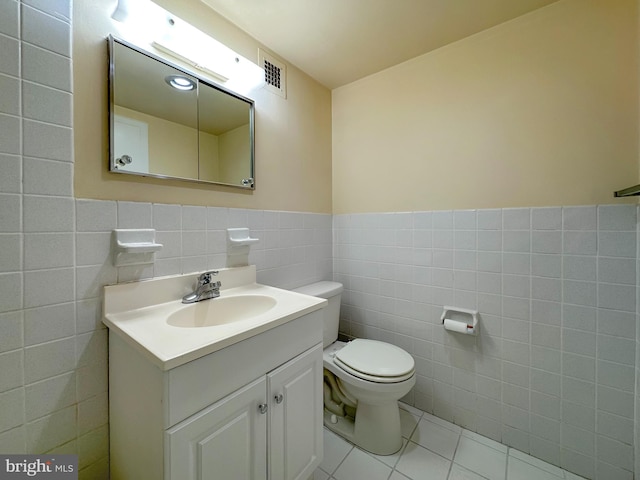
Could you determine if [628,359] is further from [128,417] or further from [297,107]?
[297,107]

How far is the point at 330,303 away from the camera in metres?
1.64

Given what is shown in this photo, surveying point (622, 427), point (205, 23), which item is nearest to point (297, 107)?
point (205, 23)

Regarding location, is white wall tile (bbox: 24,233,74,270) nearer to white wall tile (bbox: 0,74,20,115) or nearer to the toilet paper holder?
white wall tile (bbox: 0,74,20,115)

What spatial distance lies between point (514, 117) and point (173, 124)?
1.64 metres

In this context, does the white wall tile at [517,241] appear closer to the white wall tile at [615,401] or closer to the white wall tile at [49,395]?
the white wall tile at [615,401]

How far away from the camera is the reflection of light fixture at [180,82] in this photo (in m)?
1.08

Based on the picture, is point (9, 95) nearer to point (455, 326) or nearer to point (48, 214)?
→ point (48, 214)

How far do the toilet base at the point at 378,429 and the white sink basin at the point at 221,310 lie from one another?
80 centimetres

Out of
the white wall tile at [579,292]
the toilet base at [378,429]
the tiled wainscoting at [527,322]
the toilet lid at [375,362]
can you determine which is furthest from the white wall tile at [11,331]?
the white wall tile at [579,292]

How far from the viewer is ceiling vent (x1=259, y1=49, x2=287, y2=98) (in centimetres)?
146

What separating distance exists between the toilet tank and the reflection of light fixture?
119 centimetres

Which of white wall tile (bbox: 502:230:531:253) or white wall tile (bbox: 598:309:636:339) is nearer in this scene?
white wall tile (bbox: 598:309:636:339)

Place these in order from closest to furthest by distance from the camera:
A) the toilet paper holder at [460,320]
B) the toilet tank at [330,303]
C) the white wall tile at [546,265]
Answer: the white wall tile at [546,265], the toilet paper holder at [460,320], the toilet tank at [330,303]

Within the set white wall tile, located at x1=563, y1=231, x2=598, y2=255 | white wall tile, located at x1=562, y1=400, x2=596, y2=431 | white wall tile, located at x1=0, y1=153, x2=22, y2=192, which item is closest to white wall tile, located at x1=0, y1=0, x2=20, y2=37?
white wall tile, located at x1=0, y1=153, x2=22, y2=192
